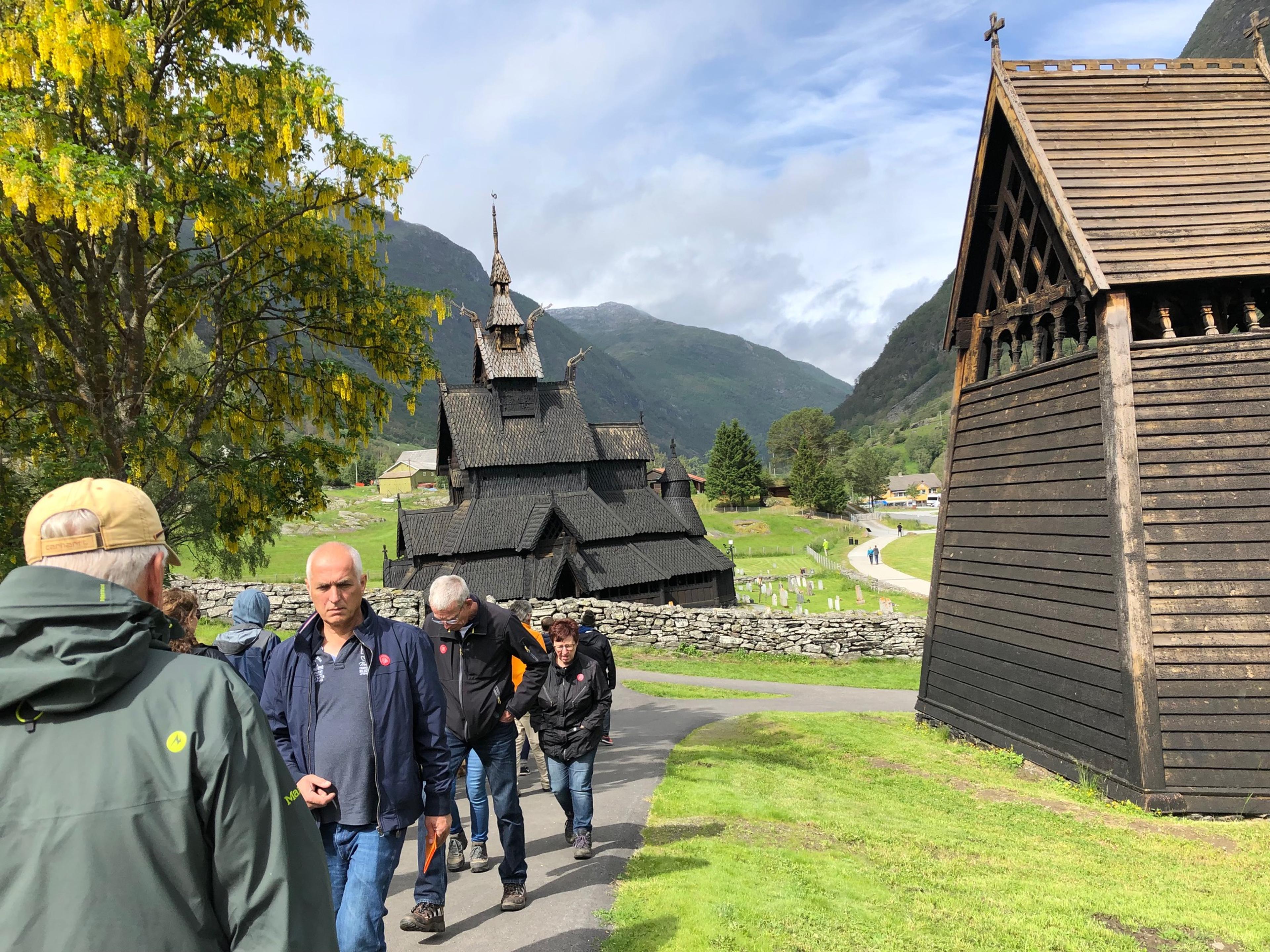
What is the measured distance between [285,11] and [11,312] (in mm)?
5257

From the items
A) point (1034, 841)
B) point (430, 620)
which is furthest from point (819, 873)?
point (430, 620)

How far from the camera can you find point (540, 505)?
108 feet

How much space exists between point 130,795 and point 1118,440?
1199cm

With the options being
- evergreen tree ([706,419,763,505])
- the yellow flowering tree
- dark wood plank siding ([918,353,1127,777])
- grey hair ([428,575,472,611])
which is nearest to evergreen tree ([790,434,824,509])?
evergreen tree ([706,419,763,505])

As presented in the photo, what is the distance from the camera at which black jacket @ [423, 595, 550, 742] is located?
634cm

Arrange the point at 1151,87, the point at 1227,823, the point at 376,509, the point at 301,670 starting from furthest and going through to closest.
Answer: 1. the point at 376,509
2. the point at 1151,87
3. the point at 1227,823
4. the point at 301,670

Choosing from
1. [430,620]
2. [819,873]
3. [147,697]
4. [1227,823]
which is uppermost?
[147,697]

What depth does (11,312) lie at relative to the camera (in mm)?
9383

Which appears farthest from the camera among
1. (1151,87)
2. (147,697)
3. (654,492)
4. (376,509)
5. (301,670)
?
(376,509)

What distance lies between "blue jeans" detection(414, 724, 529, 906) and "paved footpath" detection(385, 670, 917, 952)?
6.7 inches

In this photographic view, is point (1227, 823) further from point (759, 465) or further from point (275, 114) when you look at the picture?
point (759, 465)

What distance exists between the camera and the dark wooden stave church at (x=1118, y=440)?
32.8 ft

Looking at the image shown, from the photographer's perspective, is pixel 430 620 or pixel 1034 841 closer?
pixel 430 620

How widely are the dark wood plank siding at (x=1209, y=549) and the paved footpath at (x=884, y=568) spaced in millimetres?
18593
